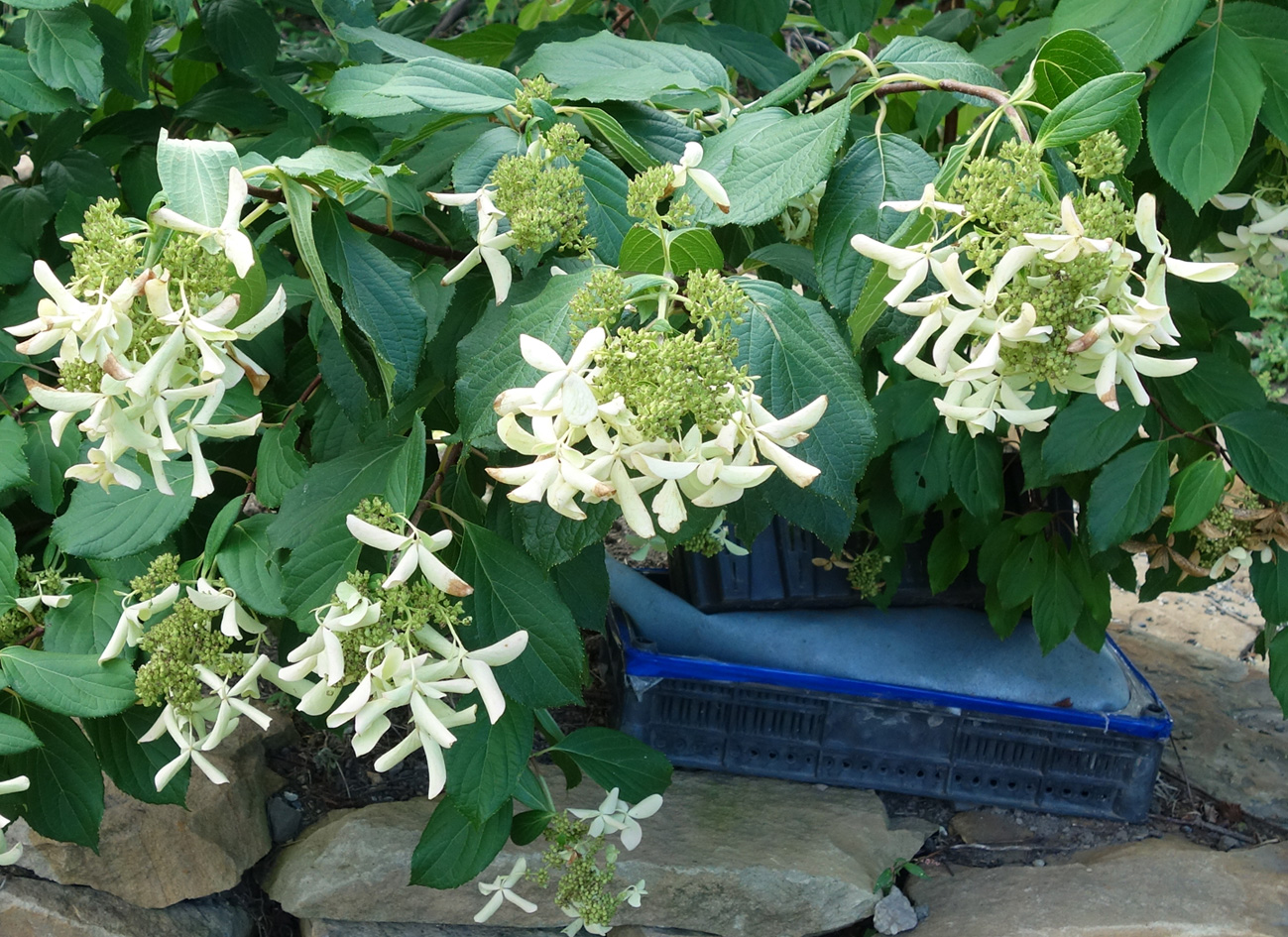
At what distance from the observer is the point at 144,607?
0.88 metres

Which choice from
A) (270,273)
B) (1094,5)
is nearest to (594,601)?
(270,273)

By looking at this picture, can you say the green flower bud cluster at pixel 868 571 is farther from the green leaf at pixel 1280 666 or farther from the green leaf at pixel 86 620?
the green leaf at pixel 86 620

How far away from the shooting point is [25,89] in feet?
3.50

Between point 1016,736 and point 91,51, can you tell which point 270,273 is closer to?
point 91,51

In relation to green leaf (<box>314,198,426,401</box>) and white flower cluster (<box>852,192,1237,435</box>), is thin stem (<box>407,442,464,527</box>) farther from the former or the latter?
white flower cluster (<box>852,192,1237,435</box>)

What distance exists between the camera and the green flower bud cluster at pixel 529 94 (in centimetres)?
77

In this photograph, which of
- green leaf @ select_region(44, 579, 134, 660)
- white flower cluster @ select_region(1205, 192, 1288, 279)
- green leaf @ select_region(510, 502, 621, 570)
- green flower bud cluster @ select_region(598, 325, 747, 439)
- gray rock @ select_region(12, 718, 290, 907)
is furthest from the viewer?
gray rock @ select_region(12, 718, 290, 907)

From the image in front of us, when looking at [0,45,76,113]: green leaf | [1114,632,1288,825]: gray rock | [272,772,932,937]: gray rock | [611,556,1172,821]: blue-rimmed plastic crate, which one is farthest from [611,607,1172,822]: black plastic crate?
[0,45,76,113]: green leaf

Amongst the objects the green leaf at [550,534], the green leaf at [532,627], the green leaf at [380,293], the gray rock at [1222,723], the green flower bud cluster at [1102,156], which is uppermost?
the green flower bud cluster at [1102,156]

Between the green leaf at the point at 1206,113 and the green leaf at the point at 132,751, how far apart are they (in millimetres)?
1102

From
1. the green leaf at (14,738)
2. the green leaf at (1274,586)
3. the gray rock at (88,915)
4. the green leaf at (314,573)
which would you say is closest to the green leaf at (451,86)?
the green leaf at (314,573)

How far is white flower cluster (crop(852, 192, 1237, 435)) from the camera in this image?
0.54 metres

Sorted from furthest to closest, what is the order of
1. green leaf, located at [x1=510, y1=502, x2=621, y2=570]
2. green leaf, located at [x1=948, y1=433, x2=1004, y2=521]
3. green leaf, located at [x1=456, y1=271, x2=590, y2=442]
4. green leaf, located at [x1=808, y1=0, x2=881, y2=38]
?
1. green leaf, located at [x1=948, y1=433, x2=1004, y2=521]
2. green leaf, located at [x1=808, y1=0, x2=881, y2=38]
3. green leaf, located at [x1=510, y1=502, x2=621, y2=570]
4. green leaf, located at [x1=456, y1=271, x2=590, y2=442]

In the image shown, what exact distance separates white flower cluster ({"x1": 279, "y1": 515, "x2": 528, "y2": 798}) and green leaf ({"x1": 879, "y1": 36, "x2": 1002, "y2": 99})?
0.47 meters
